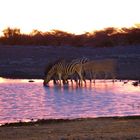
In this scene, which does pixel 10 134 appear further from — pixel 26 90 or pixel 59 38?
pixel 59 38

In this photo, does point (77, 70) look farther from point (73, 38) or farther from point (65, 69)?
point (73, 38)

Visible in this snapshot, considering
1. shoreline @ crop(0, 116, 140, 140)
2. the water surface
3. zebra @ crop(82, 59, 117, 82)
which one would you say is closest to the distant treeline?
zebra @ crop(82, 59, 117, 82)

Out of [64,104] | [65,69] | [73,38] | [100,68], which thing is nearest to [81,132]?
[64,104]

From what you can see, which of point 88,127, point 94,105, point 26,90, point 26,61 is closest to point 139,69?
point 26,61

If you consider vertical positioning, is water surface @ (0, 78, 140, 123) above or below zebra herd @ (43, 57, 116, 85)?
below

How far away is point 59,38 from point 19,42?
144 inches

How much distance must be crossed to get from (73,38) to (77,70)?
29.0 metres

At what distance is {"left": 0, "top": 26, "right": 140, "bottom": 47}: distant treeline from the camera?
2185 inches

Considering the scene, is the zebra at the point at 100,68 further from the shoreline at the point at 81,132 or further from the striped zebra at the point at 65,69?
the shoreline at the point at 81,132

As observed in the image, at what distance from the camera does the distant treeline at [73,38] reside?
55500mm

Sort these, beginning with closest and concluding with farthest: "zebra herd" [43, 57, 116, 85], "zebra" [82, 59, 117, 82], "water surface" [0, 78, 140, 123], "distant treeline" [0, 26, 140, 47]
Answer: "water surface" [0, 78, 140, 123]
"zebra herd" [43, 57, 116, 85]
"zebra" [82, 59, 117, 82]
"distant treeline" [0, 26, 140, 47]

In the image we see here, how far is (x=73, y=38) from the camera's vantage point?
195ft

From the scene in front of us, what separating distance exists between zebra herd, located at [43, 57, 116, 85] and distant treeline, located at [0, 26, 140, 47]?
72.4ft

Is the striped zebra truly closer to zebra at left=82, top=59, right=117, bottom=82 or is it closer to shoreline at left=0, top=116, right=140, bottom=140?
zebra at left=82, top=59, right=117, bottom=82
